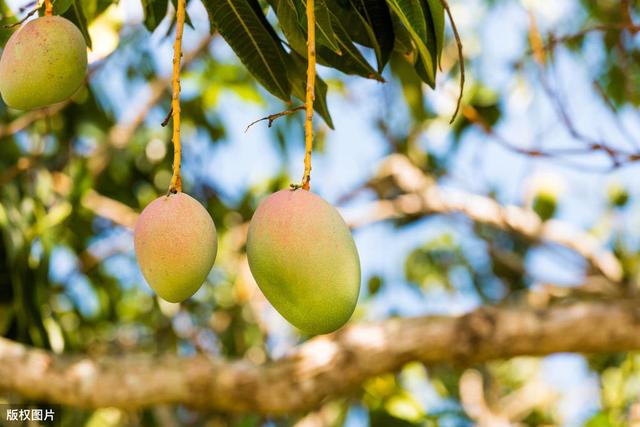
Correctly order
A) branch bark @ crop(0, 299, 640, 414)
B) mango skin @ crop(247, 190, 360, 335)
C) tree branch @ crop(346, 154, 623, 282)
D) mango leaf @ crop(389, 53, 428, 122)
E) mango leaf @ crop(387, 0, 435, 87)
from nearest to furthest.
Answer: mango skin @ crop(247, 190, 360, 335), mango leaf @ crop(387, 0, 435, 87), branch bark @ crop(0, 299, 640, 414), mango leaf @ crop(389, 53, 428, 122), tree branch @ crop(346, 154, 623, 282)

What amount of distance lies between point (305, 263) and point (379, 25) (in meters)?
0.31

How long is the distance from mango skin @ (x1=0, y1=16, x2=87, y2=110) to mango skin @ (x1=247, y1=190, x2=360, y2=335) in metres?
0.21

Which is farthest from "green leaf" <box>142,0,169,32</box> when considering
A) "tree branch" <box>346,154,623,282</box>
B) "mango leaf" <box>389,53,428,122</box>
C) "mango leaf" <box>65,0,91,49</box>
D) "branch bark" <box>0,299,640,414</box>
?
"tree branch" <box>346,154,623,282</box>

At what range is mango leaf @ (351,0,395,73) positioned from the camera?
0.79 metres

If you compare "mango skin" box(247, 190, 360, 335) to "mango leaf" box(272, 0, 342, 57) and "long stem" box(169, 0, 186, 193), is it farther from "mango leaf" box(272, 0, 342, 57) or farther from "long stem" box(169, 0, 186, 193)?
"mango leaf" box(272, 0, 342, 57)

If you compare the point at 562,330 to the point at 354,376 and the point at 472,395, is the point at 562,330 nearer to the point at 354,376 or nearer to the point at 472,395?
the point at 354,376

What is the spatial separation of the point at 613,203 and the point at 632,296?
2.43 ft

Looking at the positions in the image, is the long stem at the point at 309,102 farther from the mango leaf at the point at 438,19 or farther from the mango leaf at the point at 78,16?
the mango leaf at the point at 78,16

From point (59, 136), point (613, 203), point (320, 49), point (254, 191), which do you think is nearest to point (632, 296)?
point (613, 203)

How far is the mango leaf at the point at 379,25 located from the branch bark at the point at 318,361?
3.47ft

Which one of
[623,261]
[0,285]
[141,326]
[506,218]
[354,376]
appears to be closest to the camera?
[354,376]

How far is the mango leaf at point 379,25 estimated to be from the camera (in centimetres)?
79

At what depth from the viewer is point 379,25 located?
804 mm

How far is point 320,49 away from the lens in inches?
34.3
